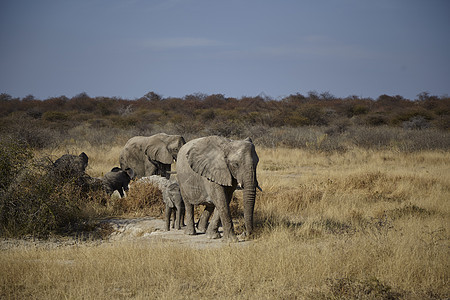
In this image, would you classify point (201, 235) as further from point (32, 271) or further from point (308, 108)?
point (308, 108)

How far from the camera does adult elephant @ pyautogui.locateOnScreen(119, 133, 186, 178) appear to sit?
13781mm

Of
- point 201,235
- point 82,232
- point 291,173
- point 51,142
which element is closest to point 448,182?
point 291,173

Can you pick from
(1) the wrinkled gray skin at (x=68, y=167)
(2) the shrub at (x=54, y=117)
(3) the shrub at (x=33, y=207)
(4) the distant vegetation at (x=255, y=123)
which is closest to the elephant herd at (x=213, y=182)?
(1) the wrinkled gray skin at (x=68, y=167)

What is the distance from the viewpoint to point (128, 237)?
9.40 m

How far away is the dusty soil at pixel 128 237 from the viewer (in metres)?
8.23

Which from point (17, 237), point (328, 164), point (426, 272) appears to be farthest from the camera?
point (328, 164)

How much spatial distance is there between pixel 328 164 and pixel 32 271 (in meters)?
15.3

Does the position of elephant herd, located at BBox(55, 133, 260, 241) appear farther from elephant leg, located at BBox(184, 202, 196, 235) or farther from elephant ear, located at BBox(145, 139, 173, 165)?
elephant ear, located at BBox(145, 139, 173, 165)

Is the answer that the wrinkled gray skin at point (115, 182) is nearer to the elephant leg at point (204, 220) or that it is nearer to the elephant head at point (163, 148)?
the elephant head at point (163, 148)

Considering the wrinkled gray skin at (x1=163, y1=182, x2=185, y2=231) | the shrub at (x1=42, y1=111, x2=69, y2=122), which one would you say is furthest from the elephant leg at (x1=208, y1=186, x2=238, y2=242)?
the shrub at (x1=42, y1=111, x2=69, y2=122)

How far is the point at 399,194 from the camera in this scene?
13.0 metres

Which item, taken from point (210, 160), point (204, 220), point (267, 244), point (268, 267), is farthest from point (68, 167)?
point (268, 267)

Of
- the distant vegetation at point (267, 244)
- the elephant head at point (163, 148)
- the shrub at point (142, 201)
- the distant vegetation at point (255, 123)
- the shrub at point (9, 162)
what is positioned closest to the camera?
the distant vegetation at point (267, 244)

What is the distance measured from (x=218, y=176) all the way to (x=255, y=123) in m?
29.3
